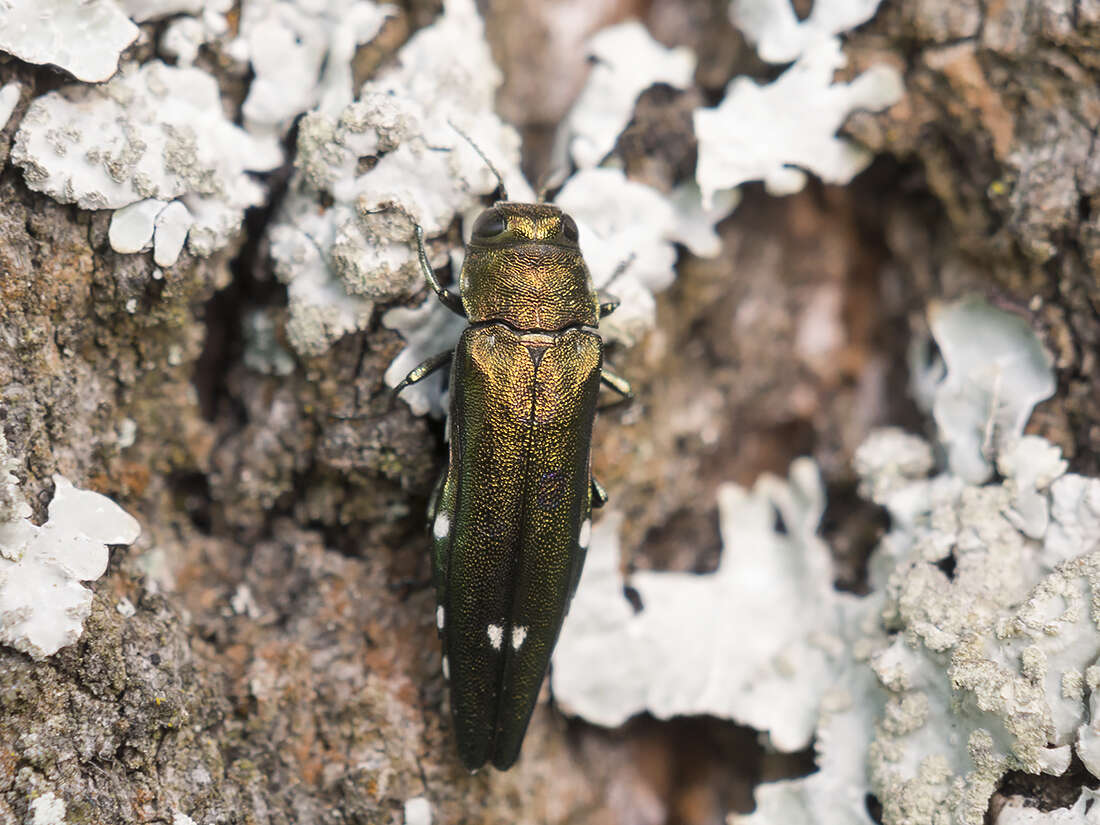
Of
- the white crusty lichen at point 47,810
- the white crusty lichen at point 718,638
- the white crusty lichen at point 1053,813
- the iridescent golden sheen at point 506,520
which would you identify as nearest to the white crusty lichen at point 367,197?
the iridescent golden sheen at point 506,520

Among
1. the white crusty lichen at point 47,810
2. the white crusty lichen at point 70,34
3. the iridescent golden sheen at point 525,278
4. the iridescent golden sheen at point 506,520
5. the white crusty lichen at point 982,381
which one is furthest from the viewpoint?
the white crusty lichen at point 982,381

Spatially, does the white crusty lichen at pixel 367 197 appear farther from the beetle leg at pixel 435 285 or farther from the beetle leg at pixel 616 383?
the beetle leg at pixel 616 383

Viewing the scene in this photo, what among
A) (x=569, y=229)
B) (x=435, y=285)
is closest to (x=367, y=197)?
(x=435, y=285)

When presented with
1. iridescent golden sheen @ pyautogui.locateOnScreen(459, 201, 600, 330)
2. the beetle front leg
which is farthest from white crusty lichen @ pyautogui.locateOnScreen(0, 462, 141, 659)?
the beetle front leg

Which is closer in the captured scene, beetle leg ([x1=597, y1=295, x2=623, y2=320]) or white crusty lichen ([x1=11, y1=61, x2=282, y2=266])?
white crusty lichen ([x1=11, y1=61, x2=282, y2=266])

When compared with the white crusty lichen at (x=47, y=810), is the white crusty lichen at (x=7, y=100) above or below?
above

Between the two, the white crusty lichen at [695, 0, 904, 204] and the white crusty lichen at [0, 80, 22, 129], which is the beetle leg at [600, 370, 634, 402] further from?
the white crusty lichen at [0, 80, 22, 129]

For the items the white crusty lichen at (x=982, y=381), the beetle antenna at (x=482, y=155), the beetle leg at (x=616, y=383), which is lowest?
the beetle leg at (x=616, y=383)

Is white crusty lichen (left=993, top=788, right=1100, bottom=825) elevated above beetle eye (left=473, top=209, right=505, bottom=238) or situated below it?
below

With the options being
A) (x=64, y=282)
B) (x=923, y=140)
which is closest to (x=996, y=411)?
(x=923, y=140)
